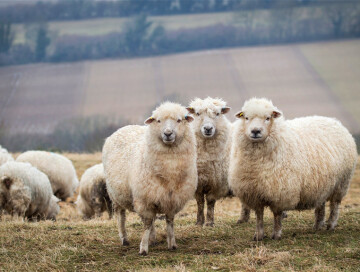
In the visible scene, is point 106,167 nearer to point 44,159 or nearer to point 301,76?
point 44,159

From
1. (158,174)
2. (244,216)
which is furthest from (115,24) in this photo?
(158,174)

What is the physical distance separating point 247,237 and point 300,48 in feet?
228

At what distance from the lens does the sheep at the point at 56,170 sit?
17.1 m

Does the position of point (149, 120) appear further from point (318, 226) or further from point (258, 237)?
point (318, 226)

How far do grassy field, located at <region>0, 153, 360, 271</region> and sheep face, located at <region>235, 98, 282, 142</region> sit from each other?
1776 mm

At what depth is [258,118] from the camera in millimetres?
8344

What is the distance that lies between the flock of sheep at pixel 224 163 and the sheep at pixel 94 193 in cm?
469

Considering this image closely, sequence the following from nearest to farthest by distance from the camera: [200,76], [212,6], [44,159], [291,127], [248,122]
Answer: [248,122] < [291,127] < [44,159] < [200,76] < [212,6]

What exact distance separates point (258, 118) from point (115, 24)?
8813 centimetres

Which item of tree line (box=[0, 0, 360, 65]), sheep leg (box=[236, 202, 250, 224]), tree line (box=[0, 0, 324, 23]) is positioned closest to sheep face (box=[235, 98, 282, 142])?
sheep leg (box=[236, 202, 250, 224])

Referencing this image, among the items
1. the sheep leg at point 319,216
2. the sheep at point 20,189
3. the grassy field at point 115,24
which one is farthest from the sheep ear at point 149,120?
the grassy field at point 115,24

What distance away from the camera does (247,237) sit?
8586 mm

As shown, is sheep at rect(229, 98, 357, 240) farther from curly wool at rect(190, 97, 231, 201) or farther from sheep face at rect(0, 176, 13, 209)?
sheep face at rect(0, 176, 13, 209)

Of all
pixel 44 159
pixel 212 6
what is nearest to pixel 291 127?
pixel 44 159
